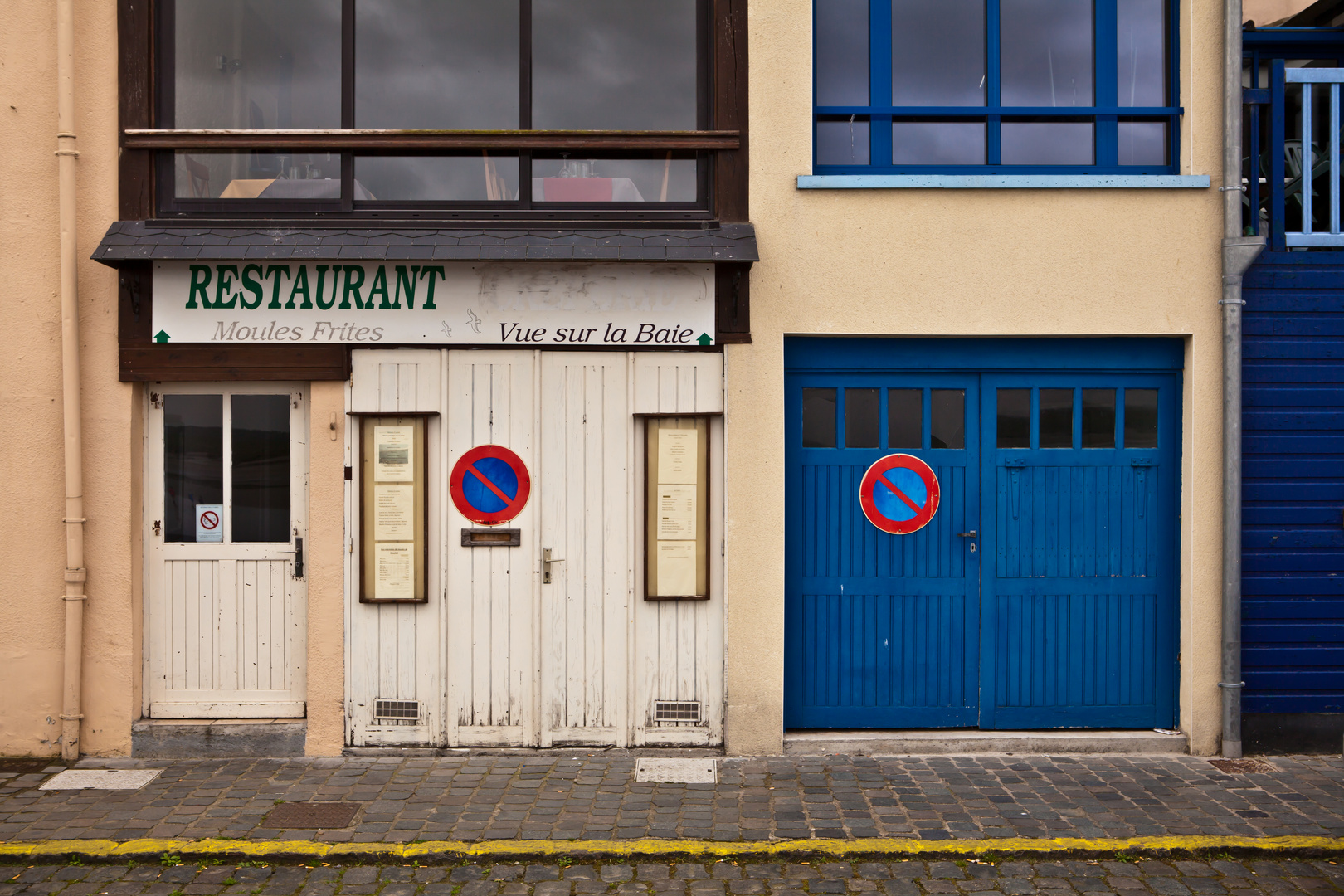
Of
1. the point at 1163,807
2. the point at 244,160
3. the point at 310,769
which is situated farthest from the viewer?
the point at 244,160

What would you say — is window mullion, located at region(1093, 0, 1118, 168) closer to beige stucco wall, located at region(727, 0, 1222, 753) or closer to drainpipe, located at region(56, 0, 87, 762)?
beige stucco wall, located at region(727, 0, 1222, 753)

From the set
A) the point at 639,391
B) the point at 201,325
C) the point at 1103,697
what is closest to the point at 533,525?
the point at 639,391

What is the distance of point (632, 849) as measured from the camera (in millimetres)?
4801

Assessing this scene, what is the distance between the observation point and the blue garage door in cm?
647

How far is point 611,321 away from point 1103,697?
4310mm

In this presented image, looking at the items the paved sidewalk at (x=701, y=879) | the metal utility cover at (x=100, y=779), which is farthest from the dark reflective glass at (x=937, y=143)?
the metal utility cover at (x=100, y=779)

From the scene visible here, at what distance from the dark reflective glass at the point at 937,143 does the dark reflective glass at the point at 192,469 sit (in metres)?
5.08

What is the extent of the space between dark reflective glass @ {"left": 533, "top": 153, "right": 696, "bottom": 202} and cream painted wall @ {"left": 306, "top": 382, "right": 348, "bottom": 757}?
6.54ft

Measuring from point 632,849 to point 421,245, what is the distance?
3885 millimetres

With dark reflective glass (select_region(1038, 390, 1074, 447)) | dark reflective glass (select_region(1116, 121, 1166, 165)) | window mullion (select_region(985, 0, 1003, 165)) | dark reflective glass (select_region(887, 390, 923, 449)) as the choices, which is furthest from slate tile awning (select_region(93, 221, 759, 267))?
dark reflective glass (select_region(1116, 121, 1166, 165))

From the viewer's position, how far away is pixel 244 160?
6418mm

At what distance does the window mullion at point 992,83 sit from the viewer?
6.51 meters

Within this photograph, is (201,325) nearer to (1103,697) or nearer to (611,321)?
(611,321)

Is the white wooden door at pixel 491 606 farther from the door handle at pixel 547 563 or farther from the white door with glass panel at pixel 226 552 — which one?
the white door with glass panel at pixel 226 552
